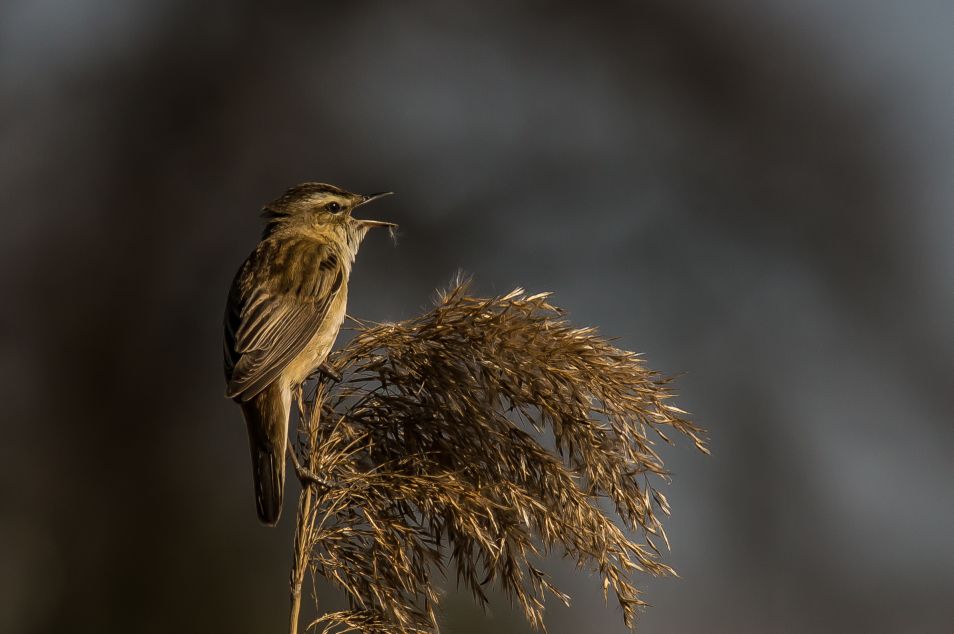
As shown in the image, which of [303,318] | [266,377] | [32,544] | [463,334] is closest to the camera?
[463,334]

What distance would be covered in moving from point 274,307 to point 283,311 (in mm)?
38

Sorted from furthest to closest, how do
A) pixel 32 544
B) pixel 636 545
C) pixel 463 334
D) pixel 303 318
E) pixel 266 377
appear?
pixel 32 544, pixel 303 318, pixel 266 377, pixel 463 334, pixel 636 545

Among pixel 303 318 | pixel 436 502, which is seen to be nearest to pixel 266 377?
pixel 303 318

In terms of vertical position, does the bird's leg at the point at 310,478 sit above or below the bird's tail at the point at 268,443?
below

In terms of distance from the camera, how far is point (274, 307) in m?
3.13

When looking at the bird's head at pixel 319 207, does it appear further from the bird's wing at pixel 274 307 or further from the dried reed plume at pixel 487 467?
the dried reed plume at pixel 487 467

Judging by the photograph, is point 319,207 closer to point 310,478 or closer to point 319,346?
point 319,346

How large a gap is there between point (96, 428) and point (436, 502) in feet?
14.0

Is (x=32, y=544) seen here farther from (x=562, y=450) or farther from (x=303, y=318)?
(x=562, y=450)

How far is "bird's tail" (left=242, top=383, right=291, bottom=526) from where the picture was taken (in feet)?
8.16

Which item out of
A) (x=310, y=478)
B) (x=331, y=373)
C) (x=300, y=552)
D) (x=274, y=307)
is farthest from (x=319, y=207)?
(x=300, y=552)

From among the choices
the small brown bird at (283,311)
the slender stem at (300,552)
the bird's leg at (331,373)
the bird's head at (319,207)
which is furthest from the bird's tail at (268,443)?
the bird's head at (319,207)

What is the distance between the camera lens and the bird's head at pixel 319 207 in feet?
12.0

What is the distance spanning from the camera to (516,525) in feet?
7.24
